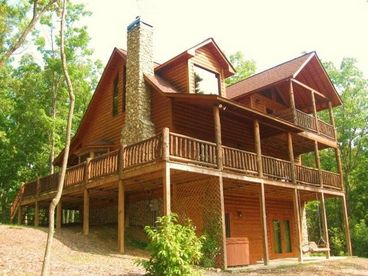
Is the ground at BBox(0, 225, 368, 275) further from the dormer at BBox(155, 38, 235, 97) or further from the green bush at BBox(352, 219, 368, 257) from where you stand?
the green bush at BBox(352, 219, 368, 257)

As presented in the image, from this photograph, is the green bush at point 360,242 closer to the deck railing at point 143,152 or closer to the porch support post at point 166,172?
the deck railing at point 143,152

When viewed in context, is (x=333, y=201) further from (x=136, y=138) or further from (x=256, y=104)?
(x=136, y=138)

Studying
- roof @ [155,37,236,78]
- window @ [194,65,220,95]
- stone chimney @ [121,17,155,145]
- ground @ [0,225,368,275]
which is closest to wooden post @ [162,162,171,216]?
ground @ [0,225,368,275]

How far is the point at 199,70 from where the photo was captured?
68.0 ft

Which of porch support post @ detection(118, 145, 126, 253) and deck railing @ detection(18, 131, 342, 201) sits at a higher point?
deck railing @ detection(18, 131, 342, 201)

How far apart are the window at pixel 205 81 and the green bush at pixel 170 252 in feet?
34.1

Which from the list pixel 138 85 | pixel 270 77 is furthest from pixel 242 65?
pixel 138 85

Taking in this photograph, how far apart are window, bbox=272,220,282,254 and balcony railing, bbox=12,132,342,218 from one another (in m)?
3.89

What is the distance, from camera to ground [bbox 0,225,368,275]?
35.6ft

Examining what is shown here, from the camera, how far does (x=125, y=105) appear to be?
20719mm

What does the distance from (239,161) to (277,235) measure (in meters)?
9.31

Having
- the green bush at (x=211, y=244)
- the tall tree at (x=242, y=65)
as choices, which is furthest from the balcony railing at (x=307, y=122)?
the tall tree at (x=242, y=65)

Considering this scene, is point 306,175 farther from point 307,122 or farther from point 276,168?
point 307,122

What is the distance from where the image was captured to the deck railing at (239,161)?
15914 millimetres
